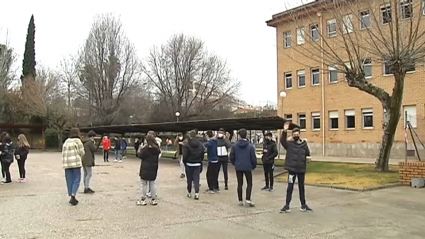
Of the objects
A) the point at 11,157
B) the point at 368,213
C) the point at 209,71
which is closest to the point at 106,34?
the point at 209,71

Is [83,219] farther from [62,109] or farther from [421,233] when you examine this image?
[62,109]

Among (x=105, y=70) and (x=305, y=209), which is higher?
(x=105, y=70)

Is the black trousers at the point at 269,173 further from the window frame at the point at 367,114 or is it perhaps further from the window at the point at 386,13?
the window frame at the point at 367,114

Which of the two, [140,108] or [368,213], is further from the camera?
[140,108]

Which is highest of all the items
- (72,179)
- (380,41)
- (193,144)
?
(380,41)

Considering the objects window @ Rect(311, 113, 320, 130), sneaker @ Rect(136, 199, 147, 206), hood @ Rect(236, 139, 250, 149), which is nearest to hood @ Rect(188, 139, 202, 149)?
hood @ Rect(236, 139, 250, 149)

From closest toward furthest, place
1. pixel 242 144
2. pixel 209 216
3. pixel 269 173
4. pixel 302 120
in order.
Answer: pixel 209 216 < pixel 242 144 < pixel 269 173 < pixel 302 120

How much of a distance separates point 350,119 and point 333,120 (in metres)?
1.50

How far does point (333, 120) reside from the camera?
33531 mm

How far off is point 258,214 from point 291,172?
114cm

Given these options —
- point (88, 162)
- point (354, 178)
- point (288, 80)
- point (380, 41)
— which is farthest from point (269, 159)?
point (288, 80)

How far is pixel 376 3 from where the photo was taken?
53.9 feet

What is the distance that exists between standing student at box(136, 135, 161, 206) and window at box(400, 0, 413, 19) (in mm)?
10166

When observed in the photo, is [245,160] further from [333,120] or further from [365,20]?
[333,120]
